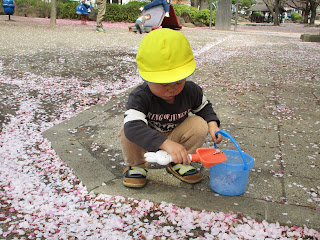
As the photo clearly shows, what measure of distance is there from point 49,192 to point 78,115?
1.70 meters

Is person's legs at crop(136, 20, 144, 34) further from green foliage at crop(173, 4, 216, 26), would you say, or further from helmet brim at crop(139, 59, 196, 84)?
helmet brim at crop(139, 59, 196, 84)

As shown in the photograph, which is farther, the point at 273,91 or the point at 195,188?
the point at 273,91

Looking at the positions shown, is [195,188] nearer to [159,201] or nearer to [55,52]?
[159,201]

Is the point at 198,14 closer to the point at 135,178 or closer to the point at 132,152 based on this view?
the point at 132,152

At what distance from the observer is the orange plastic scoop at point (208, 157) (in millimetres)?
2035

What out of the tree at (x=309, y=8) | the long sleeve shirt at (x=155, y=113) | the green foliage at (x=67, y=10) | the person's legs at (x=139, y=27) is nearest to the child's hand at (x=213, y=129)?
the long sleeve shirt at (x=155, y=113)

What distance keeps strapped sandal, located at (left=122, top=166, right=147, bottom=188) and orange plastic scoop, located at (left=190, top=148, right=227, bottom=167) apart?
1.57 feet

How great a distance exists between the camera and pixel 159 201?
2170 millimetres

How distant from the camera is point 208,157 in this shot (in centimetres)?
208

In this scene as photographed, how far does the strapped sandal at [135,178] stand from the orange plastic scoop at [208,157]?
48 cm

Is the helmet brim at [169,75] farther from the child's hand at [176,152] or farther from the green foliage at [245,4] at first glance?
the green foliage at [245,4]

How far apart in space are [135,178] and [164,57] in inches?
35.1

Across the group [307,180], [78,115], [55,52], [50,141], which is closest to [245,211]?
[307,180]

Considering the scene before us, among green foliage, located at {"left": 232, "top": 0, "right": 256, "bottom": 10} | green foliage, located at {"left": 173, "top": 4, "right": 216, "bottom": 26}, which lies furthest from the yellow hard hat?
green foliage, located at {"left": 232, "top": 0, "right": 256, "bottom": 10}
